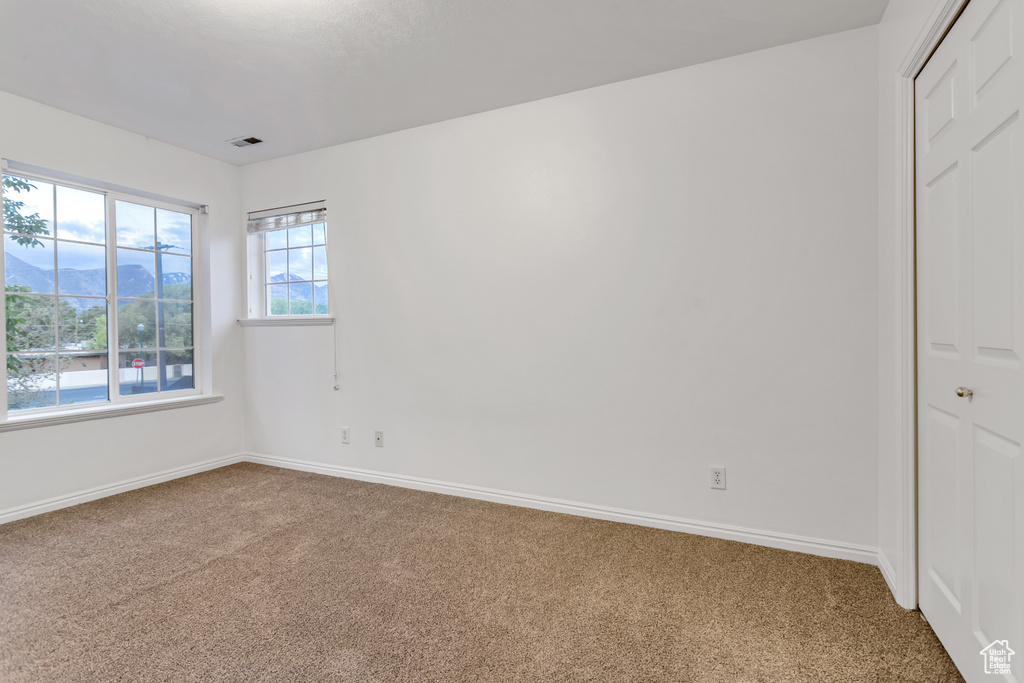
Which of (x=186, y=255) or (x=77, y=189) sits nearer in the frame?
(x=77, y=189)

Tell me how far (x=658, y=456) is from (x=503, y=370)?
42.1 inches

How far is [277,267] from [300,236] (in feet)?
1.28

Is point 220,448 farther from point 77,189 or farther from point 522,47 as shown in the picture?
point 522,47

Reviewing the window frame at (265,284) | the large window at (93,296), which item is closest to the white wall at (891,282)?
the window frame at (265,284)

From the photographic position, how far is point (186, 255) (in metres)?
4.05

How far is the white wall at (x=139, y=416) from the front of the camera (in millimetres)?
3006

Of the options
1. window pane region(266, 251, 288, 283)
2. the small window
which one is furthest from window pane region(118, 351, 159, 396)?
window pane region(266, 251, 288, 283)

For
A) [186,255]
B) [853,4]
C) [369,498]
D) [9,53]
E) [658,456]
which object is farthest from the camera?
[186,255]

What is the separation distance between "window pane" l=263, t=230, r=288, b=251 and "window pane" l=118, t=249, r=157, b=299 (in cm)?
81

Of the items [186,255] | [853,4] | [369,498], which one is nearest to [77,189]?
[186,255]

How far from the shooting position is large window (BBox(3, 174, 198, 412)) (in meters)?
3.09

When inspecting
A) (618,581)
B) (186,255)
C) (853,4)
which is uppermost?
(853,4)

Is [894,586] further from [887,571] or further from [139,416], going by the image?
[139,416]

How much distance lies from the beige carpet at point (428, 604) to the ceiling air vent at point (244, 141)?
102 inches
